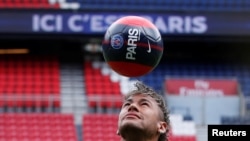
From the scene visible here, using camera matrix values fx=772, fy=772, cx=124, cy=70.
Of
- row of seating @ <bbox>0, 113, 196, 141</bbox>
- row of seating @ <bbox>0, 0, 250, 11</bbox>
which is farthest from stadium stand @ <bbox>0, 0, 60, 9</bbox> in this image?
row of seating @ <bbox>0, 113, 196, 141</bbox>

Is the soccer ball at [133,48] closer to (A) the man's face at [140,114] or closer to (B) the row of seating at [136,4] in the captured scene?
(A) the man's face at [140,114]

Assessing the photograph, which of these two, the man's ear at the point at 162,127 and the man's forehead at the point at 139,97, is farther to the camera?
the man's forehead at the point at 139,97

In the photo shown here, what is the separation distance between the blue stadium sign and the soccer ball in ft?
25.8

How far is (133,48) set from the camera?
5879 millimetres

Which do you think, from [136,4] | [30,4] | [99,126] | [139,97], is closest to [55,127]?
[99,126]

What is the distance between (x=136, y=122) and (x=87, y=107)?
9.07 m

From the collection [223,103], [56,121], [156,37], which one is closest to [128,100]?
[156,37]

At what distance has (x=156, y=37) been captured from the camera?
5992 mm

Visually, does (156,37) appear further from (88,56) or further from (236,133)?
(88,56)

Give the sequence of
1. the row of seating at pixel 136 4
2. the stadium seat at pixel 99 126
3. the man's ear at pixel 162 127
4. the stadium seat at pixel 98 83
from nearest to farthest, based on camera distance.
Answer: the man's ear at pixel 162 127 < the stadium seat at pixel 99 126 < the stadium seat at pixel 98 83 < the row of seating at pixel 136 4

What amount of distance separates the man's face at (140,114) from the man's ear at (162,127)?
14 mm

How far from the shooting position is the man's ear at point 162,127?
427 centimetres

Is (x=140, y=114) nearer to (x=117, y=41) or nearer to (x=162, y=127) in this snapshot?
(x=162, y=127)

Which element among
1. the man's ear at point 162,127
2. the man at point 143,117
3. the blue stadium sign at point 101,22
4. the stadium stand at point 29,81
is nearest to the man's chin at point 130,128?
the man at point 143,117
